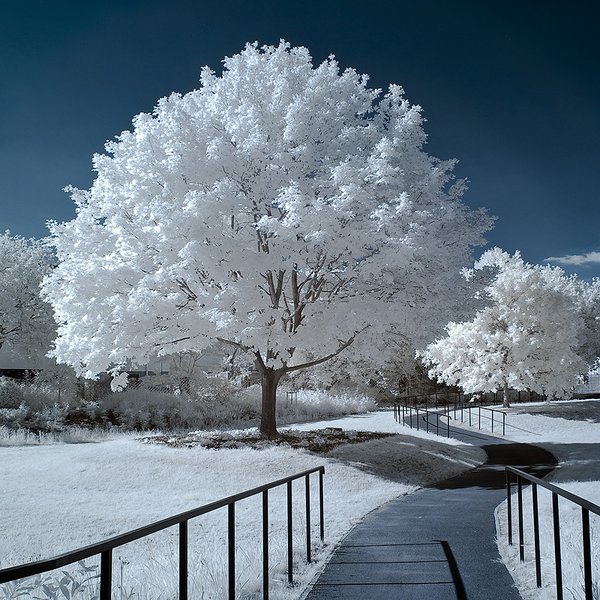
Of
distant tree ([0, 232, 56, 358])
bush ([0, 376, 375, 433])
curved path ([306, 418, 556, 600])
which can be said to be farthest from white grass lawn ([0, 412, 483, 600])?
distant tree ([0, 232, 56, 358])

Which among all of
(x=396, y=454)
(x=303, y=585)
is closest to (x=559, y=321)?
(x=396, y=454)

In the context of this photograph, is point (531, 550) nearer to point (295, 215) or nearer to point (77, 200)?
point (295, 215)

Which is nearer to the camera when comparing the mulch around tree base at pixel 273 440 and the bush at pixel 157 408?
the mulch around tree base at pixel 273 440

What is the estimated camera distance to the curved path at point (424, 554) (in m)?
6.72

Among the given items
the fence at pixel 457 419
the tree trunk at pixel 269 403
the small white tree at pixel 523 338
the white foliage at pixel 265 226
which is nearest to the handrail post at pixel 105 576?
the white foliage at pixel 265 226

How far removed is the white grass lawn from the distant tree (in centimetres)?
1512

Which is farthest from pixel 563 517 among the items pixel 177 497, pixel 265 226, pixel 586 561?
pixel 265 226

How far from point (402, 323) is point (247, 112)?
6.72 metres

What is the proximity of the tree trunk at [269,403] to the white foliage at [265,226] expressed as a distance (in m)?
1.02

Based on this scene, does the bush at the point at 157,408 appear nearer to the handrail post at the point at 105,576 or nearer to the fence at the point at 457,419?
the fence at the point at 457,419

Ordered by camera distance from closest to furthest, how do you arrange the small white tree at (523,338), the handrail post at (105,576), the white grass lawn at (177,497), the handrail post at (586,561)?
1. the handrail post at (105,576)
2. the handrail post at (586,561)
3. the white grass lawn at (177,497)
4. the small white tree at (523,338)

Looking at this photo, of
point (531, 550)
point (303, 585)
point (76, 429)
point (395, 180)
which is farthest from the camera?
point (76, 429)

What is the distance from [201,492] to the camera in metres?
14.3

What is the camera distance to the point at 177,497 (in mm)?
13844
